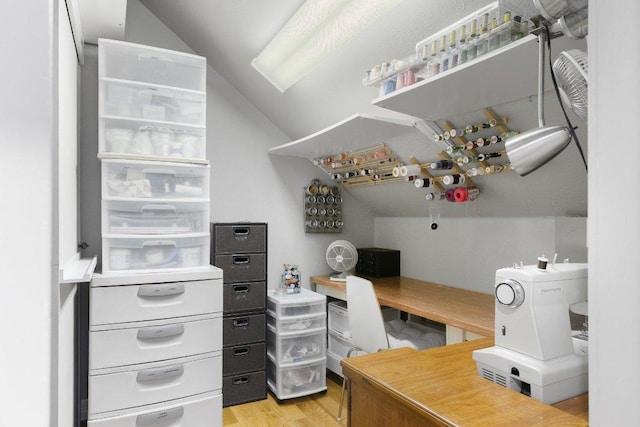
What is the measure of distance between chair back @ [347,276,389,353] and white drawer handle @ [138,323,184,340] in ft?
3.19

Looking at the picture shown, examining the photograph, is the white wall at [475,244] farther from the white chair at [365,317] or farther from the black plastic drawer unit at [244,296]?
the black plastic drawer unit at [244,296]

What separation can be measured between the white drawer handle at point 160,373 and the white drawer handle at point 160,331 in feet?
0.53

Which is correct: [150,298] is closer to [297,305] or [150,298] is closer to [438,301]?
[297,305]

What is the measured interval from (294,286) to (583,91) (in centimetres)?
244

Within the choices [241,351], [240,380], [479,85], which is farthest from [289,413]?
[479,85]

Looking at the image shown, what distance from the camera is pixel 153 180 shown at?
220 cm

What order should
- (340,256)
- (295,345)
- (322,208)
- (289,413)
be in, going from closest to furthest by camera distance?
(289,413) → (295,345) → (340,256) → (322,208)

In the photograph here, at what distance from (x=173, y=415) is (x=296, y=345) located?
97 centimetres

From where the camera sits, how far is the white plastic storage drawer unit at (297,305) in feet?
9.08

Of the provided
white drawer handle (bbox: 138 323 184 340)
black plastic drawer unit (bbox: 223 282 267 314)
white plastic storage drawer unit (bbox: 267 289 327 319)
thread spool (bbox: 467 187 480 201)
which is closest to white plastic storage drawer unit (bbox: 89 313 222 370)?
white drawer handle (bbox: 138 323 184 340)

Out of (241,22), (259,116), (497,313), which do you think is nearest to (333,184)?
(259,116)

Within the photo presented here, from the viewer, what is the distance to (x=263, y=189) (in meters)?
3.20

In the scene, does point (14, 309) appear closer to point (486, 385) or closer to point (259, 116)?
point (486, 385)

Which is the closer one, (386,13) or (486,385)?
(486,385)
